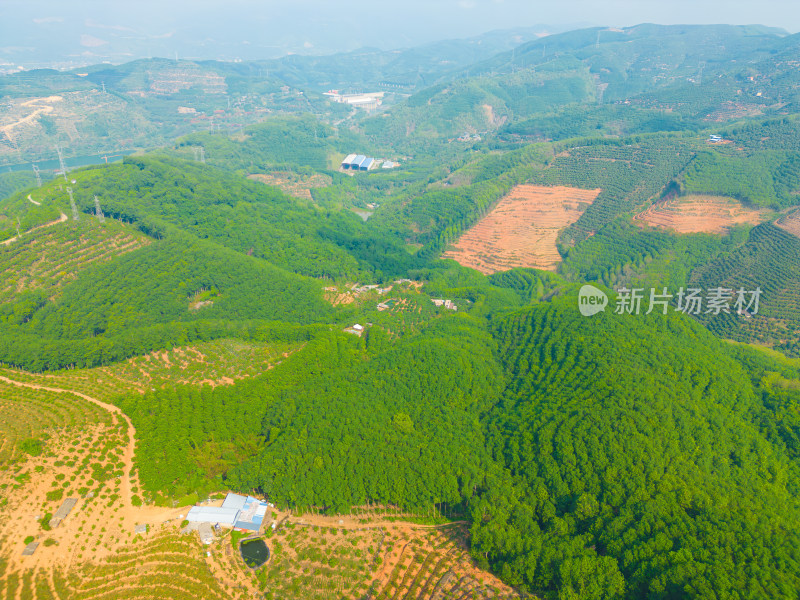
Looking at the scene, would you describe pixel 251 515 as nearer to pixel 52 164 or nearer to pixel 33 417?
pixel 33 417

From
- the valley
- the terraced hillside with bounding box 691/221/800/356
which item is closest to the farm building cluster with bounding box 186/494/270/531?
the valley

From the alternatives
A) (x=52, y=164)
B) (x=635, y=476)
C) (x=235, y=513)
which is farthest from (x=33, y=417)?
(x=52, y=164)

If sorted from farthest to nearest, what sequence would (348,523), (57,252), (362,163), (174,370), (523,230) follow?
1. (362,163)
2. (523,230)
3. (57,252)
4. (174,370)
5. (348,523)

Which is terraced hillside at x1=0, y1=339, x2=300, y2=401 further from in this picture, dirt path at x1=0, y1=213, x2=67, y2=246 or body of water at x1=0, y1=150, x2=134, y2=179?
body of water at x1=0, y1=150, x2=134, y2=179

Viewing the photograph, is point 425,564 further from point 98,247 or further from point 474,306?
point 98,247

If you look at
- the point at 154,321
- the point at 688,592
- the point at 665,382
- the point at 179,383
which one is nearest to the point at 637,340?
the point at 665,382

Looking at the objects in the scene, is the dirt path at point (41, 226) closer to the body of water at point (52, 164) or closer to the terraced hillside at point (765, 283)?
the body of water at point (52, 164)
